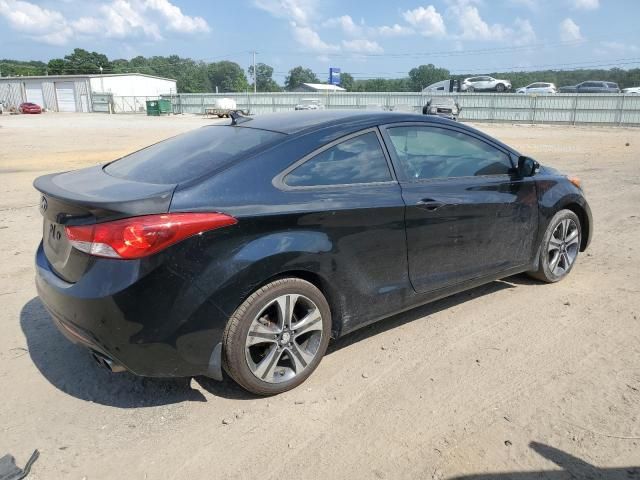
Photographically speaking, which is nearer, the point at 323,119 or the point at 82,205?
the point at 82,205

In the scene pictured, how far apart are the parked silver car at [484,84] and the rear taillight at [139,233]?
49048mm

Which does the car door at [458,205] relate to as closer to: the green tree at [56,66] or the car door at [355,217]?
the car door at [355,217]

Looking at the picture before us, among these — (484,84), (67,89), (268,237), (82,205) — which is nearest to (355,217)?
(268,237)

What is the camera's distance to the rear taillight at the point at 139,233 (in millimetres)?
2562

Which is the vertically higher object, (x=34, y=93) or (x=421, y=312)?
(x=34, y=93)

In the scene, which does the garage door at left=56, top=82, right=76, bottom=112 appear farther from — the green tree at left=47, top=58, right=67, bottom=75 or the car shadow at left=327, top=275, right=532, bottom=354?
the car shadow at left=327, top=275, right=532, bottom=354

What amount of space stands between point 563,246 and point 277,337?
10.2ft

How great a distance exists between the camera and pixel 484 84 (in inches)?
1869

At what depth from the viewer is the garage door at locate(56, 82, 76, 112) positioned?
68188 millimetres

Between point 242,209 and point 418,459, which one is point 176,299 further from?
point 418,459

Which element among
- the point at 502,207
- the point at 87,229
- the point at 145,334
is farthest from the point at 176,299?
the point at 502,207

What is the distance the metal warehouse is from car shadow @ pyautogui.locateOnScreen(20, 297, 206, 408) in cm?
6909

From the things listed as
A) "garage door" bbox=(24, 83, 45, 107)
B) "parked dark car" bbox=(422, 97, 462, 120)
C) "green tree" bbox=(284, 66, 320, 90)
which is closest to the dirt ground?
"parked dark car" bbox=(422, 97, 462, 120)

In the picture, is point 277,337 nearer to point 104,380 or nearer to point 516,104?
point 104,380
